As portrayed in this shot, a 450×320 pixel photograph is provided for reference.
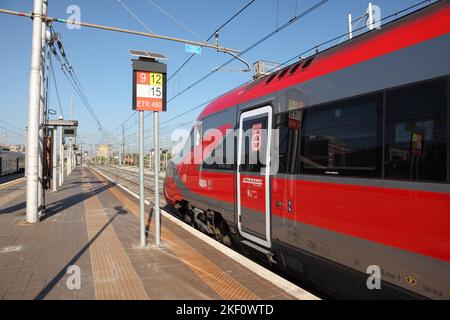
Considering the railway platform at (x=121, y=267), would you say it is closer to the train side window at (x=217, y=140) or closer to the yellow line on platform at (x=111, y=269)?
the yellow line on platform at (x=111, y=269)

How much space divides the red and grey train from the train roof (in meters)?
0.01

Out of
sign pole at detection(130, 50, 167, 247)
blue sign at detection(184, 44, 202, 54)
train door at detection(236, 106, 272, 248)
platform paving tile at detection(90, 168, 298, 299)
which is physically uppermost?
blue sign at detection(184, 44, 202, 54)

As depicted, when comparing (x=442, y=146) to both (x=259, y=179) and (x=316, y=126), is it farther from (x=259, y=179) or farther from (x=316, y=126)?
(x=259, y=179)

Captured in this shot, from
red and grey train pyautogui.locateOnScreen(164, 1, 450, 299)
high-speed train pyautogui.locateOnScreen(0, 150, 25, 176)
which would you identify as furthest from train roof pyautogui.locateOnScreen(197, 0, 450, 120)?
high-speed train pyautogui.locateOnScreen(0, 150, 25, 176)

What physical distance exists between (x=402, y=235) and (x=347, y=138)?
1265 millimetres

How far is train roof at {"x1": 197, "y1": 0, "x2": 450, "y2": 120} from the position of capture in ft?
10.8

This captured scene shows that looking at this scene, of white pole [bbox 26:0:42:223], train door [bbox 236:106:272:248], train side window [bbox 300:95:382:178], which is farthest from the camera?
white pole [bbox 26:0:42:223]

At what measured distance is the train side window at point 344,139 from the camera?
3.69 meters

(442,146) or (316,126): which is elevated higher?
(316,126)

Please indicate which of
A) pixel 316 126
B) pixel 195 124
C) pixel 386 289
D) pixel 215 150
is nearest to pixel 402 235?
pixel 386 289

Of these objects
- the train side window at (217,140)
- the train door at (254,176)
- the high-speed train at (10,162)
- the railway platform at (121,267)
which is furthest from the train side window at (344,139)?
the high-speed train at (10,162)

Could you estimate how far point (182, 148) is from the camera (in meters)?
9.80

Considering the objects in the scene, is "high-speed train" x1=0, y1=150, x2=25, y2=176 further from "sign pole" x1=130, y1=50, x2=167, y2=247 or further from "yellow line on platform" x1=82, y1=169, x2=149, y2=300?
"sign pole" x1=130, y1=50, x2=167, y2=247

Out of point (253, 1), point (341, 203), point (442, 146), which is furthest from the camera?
point (253, 1)
